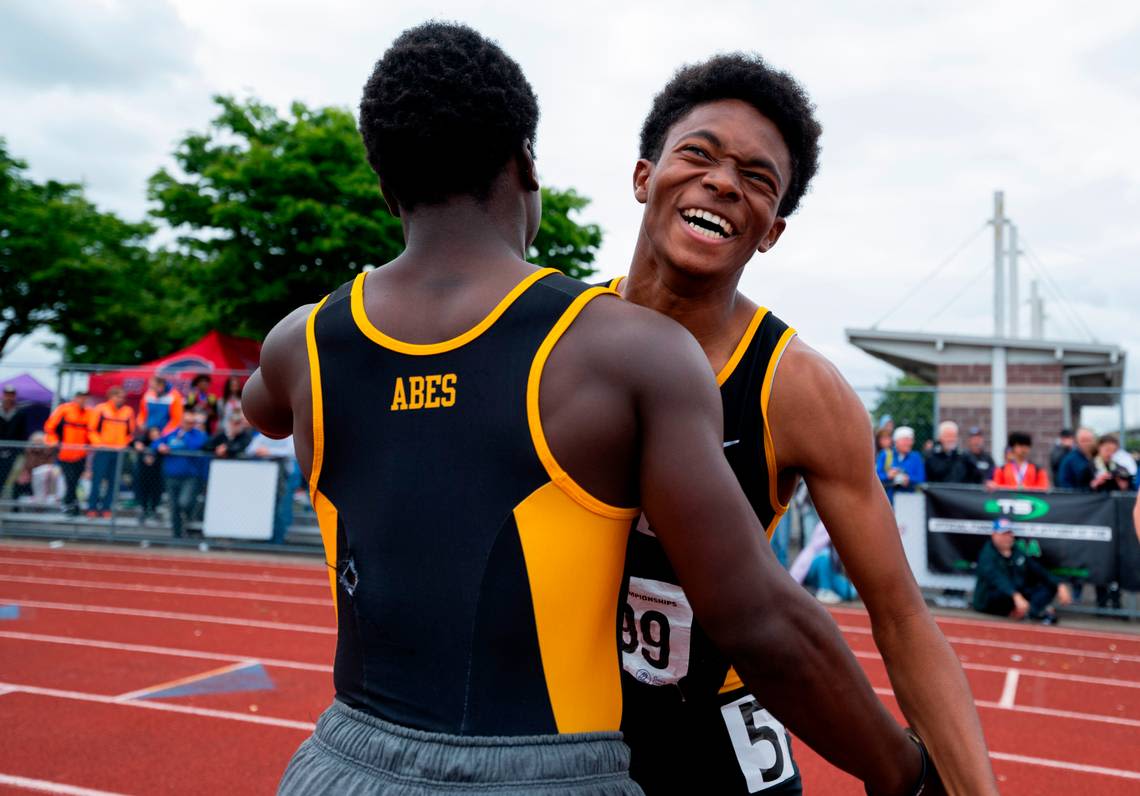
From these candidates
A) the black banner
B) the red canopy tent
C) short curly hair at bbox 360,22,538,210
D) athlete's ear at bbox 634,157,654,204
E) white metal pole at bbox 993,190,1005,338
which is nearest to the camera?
short curly hair at bbox 360,22,538,210

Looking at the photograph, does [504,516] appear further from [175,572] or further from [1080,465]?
[175,572]

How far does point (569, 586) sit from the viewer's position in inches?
51.2

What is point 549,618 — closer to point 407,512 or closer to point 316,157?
point 407,512

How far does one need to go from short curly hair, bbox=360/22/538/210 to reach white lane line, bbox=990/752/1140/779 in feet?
17.1

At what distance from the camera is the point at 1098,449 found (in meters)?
10.2

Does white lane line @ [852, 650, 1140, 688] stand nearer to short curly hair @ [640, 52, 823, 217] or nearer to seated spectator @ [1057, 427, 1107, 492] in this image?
seated spectator @ [1057, 427, 1107, 492]

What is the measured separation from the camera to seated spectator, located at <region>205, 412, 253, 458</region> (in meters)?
12.1

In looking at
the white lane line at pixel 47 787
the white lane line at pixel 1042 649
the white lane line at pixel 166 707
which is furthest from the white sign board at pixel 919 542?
the white lane line at pixel 47 787

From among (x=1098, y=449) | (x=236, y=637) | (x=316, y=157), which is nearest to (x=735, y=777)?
(x=236, y=637)

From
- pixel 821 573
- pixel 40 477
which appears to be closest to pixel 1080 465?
pixel 821 573

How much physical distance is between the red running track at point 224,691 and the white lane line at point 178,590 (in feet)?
0.09

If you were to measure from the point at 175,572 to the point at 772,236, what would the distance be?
10249 mm

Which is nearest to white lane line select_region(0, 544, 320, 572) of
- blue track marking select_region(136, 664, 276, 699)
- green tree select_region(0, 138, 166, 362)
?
blue track marking select_region(136, 664, 276, 699)

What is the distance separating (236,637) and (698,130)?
22.5 feet
